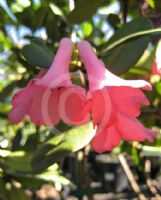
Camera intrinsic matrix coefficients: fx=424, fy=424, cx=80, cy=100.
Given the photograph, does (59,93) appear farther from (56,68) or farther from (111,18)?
(111,18)

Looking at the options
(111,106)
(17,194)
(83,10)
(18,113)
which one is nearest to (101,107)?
(111,106)

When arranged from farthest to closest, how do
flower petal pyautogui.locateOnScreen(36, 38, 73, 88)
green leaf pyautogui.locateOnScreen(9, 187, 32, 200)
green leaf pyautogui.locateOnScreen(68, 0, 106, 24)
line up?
1. green leaf pyautogui.locateOnScreen(9, 187, 32, 200)
2. green leaf pyautogui.locateOnScreen(68, 0, 106, 24)
3. flower petal pyautogui.locateOnScreen(36, 38, 73, 88)

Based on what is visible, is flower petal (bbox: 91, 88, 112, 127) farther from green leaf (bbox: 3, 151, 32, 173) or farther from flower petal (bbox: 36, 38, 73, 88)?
green leaf (bbox: 3, 151, 32, 173)

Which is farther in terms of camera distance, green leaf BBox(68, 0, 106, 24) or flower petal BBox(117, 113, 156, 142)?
green leaf BBox(68, 0, 106, 24)

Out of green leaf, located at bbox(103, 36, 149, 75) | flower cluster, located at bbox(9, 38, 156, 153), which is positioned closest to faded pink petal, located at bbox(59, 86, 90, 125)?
flower cluster, located at bbox(9, 38, 156, 153)

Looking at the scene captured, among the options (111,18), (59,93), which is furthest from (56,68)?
(111,18)

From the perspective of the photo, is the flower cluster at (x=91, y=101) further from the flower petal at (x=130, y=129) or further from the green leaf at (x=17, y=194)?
the green leaf at (x=17, y=194)
